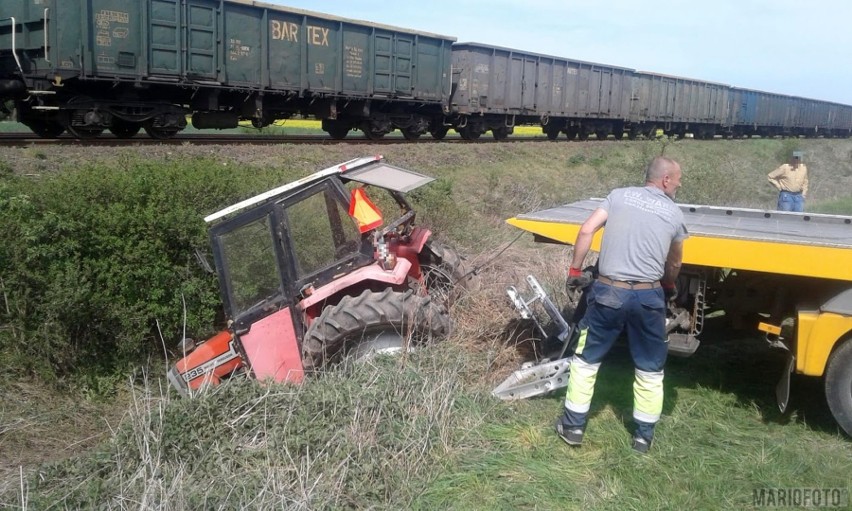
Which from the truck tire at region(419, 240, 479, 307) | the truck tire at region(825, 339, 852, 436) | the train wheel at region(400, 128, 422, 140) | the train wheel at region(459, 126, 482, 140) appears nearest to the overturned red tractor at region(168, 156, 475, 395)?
the truck tire at region(419, 240, 479, 307)

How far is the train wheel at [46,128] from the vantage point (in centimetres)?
1289

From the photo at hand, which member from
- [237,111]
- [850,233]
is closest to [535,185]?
[237,111]

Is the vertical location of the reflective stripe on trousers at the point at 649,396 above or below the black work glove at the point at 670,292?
below

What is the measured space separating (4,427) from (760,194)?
2132cm

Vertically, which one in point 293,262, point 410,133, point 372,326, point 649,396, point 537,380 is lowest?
point 537,380

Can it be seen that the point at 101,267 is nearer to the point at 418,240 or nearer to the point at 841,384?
the point at 418,240

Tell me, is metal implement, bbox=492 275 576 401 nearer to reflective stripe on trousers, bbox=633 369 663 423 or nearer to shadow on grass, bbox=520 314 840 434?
shadow on grass, bbox=520 314 840 434

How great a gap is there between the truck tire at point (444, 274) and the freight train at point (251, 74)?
903cm

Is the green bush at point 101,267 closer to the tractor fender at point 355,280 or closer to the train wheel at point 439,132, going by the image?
the tractor fender at point 355,280

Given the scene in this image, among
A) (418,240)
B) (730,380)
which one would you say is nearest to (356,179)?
(418,240)

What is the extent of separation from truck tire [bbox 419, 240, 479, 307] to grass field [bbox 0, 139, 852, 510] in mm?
120

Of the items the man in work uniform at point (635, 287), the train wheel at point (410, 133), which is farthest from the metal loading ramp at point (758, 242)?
the train wheel at point (410, 133)

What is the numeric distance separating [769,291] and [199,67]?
40.4 feet

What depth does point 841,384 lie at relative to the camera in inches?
170
